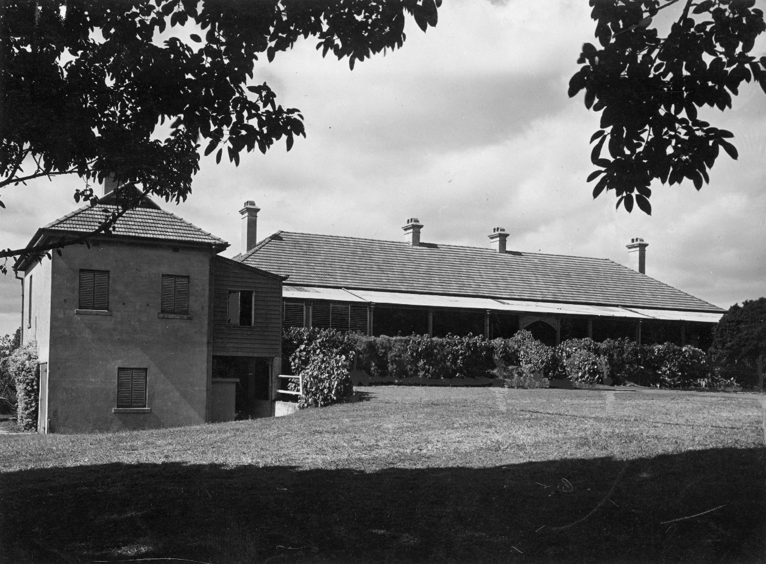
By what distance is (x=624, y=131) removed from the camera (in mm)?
7059

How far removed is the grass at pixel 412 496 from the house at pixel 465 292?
49.7ft

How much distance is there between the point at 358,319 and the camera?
29141 millimetres

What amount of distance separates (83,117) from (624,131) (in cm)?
564

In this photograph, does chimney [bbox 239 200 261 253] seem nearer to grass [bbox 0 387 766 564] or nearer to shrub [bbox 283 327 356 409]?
shrub [bbox 283 327 356 409]

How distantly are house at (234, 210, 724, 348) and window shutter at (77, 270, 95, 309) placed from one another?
23.5 ft

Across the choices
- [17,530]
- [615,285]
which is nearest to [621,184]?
[17,530]

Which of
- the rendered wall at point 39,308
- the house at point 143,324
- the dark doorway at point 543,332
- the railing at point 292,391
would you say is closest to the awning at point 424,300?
the dark doorway at point 543,332

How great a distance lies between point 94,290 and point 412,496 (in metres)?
15.7

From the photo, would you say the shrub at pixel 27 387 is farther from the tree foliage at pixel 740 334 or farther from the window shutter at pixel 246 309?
the tree foliage at pixel 740 334

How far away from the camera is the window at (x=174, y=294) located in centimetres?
2247

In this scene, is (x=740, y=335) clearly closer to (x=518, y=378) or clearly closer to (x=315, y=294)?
(x=518, y=378)

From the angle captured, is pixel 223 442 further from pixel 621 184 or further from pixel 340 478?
pixel 621 184

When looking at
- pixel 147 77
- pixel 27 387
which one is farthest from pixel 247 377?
pixel 147 77

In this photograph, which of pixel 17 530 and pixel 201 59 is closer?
pixel 17 530
